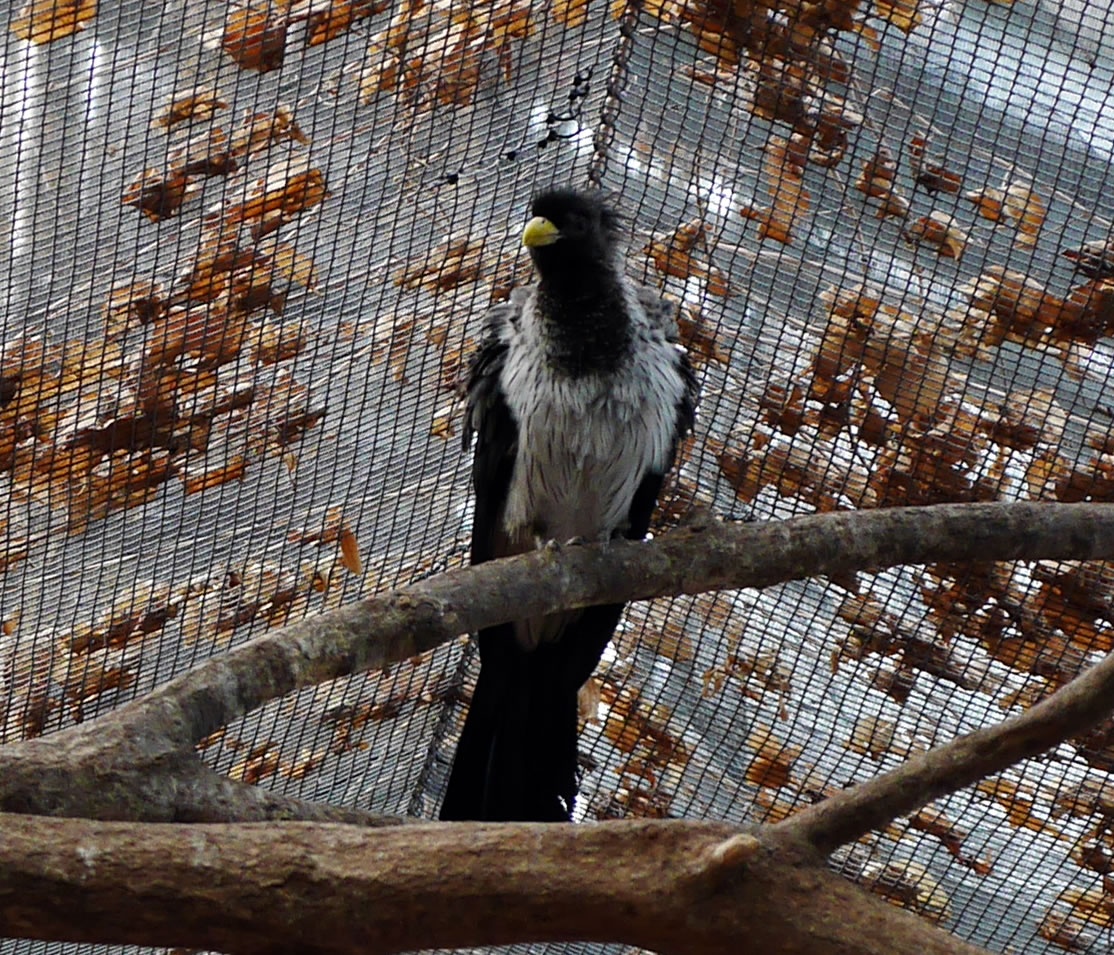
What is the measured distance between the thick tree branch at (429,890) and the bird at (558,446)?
142 centimetres

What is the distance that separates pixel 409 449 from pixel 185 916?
1.90 metres

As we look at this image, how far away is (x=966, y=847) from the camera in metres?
3.82

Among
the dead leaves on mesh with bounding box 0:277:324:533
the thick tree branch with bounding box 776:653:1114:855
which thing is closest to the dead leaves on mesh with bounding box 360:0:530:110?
the dead leaves on mesh with bounding box 0:277:324:533

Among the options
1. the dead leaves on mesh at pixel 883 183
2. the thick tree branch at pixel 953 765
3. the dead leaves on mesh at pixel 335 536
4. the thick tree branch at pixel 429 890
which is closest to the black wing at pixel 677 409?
→ the dead leaves on mesh at pixel 883 183

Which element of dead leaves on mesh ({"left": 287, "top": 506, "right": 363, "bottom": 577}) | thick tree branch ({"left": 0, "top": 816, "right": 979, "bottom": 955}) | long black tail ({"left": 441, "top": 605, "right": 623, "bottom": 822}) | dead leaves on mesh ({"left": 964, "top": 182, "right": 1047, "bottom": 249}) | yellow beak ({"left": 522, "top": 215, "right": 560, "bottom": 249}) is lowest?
long black tail ({"left": 441, "top": 605, "right": 623, "bottom": 822})

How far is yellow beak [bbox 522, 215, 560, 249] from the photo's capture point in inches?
127

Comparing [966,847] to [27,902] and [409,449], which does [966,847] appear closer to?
[409,449]

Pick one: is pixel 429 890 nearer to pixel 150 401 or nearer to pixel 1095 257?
pixel 150 401

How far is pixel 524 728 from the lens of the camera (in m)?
3.45

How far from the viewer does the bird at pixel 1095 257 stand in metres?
3.14

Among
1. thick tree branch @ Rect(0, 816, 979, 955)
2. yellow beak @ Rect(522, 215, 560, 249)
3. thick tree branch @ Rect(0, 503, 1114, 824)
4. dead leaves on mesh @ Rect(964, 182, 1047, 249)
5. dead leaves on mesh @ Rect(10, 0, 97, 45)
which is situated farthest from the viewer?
yellow beak @ Rect(522, 215, 560, 249)

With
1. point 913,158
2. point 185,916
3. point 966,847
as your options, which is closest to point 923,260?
point 913,158

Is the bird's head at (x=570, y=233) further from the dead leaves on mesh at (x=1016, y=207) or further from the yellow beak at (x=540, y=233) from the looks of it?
the dead leaves on mesh at (x=1016, y=207)

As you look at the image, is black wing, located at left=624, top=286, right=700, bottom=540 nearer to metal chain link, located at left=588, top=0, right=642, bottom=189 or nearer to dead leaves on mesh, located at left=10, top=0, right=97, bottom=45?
metal chain link, located at left=588, top=0, right=642, bottom=189
